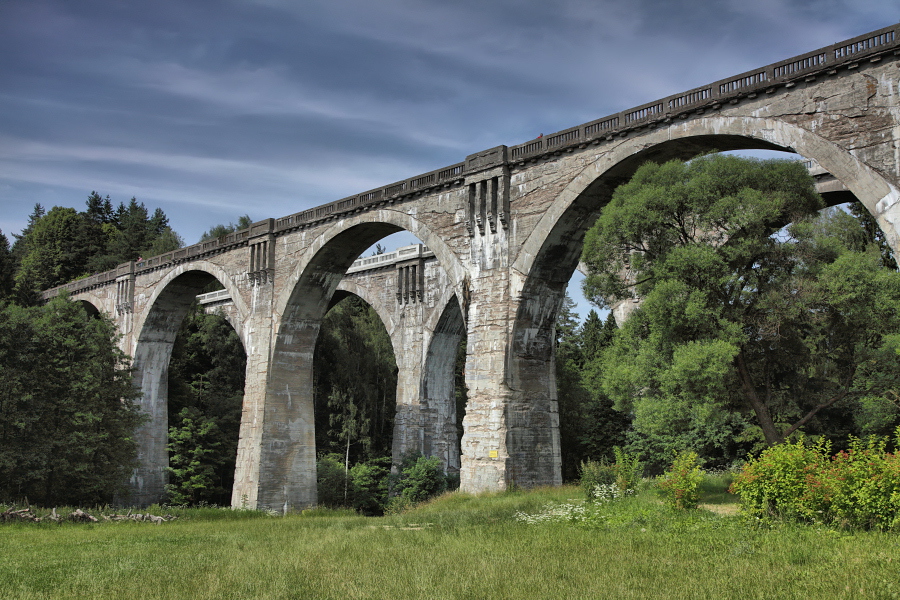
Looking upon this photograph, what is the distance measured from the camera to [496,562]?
8.60 meters

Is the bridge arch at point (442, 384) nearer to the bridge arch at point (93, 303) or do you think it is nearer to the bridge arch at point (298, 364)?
the bridge arch at point (298, 364)

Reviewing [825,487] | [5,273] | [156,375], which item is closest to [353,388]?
[156,375]

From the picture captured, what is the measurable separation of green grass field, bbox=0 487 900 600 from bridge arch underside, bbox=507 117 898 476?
5427 mm

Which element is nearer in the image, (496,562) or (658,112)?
(496,562)

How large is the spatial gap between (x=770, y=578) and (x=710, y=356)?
21.8ft

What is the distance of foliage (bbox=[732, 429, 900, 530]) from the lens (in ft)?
29.2

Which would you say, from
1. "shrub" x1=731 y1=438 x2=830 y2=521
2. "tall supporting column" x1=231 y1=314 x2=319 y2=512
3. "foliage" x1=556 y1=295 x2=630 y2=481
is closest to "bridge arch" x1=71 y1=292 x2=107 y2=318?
"tall supporting column" x1=231 y1=314 x2=319 y2=512

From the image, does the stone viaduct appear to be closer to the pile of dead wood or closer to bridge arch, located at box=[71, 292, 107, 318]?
bridge arch, located at box=[71, 292, 107, 318]

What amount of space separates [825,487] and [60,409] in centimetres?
2244

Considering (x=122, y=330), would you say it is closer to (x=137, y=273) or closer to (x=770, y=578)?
(x=137, y=273)

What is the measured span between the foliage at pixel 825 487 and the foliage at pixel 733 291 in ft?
11.2

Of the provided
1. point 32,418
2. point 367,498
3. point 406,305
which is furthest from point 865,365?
point 367,498

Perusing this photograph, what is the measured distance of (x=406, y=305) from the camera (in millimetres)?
30266

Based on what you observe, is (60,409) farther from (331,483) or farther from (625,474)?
(625,474)
